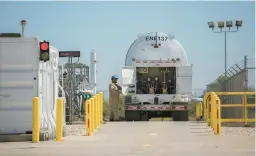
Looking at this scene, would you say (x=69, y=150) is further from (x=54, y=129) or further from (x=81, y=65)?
(x=81, y=65)

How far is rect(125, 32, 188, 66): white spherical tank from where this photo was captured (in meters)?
30.2

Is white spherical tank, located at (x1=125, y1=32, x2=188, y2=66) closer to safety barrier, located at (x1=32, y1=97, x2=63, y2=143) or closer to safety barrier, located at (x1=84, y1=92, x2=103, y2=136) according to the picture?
safety barrier, located at (x1=84, y1=92, x2=103, y2=136)

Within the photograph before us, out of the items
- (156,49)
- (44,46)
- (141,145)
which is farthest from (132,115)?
(141,145)

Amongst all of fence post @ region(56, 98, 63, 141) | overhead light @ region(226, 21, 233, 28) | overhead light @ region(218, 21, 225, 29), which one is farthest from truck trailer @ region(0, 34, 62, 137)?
overhead light @ region(226, 21, 233, 28)

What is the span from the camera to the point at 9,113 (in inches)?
650

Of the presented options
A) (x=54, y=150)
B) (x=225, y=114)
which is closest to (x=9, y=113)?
(x=54, y=150)

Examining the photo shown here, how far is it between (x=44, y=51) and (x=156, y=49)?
14619 millimetres

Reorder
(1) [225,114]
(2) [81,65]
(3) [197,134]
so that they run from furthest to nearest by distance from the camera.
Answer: (1) [225,114], (2) [81,65], (3) [197,134]

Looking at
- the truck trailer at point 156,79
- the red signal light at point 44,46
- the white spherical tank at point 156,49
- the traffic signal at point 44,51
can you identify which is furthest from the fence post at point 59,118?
the white spherical tank at point 156,49

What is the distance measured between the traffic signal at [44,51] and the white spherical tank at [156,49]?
14.1m

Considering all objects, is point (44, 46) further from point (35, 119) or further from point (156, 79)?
point (156, 79)

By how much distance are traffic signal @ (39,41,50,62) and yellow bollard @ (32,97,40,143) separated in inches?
52.0

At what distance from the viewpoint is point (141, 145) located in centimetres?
1501

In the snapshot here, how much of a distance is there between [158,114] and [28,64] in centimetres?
1444
